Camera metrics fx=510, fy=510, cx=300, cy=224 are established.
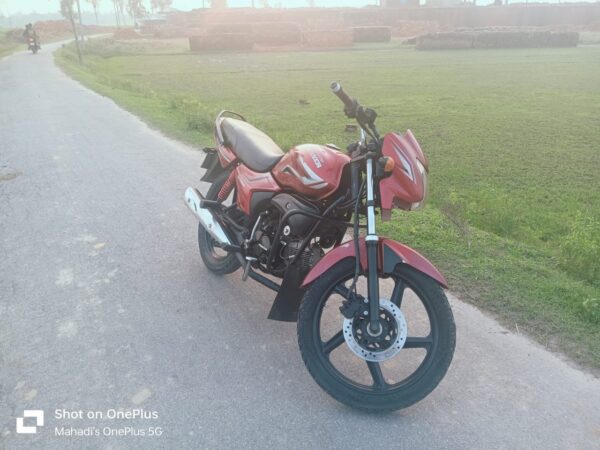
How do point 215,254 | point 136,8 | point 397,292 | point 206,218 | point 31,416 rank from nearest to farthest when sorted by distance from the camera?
point 31,416 < point 397,292 < point 206,218 < point 215,254 < point 136,8

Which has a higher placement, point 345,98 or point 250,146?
point 345,98

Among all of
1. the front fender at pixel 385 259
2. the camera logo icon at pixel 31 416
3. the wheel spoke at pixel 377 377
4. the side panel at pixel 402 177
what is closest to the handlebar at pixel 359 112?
the side panel at pixel 402 177

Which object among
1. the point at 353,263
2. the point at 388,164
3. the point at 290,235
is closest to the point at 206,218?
the point at 290,235

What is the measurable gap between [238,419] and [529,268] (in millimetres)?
2700

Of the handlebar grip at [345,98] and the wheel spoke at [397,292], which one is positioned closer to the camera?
the handlebar grip at [345,98]

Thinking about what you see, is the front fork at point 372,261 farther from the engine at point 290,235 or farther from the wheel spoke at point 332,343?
the engine at point 290,235

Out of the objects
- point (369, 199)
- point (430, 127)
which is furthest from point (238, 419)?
point (430, 127)

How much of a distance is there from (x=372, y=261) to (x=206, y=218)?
1.66 meters

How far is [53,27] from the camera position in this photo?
6906 cm

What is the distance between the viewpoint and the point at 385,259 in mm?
2541

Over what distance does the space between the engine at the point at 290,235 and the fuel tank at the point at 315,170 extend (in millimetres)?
105

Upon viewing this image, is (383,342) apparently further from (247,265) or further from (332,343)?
(247,265)

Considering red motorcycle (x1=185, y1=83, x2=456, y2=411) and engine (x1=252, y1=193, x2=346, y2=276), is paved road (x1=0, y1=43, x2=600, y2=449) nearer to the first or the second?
red motorcycle (x1=185, y1=83, x2=456, y2=411)

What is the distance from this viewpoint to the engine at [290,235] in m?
2.90
